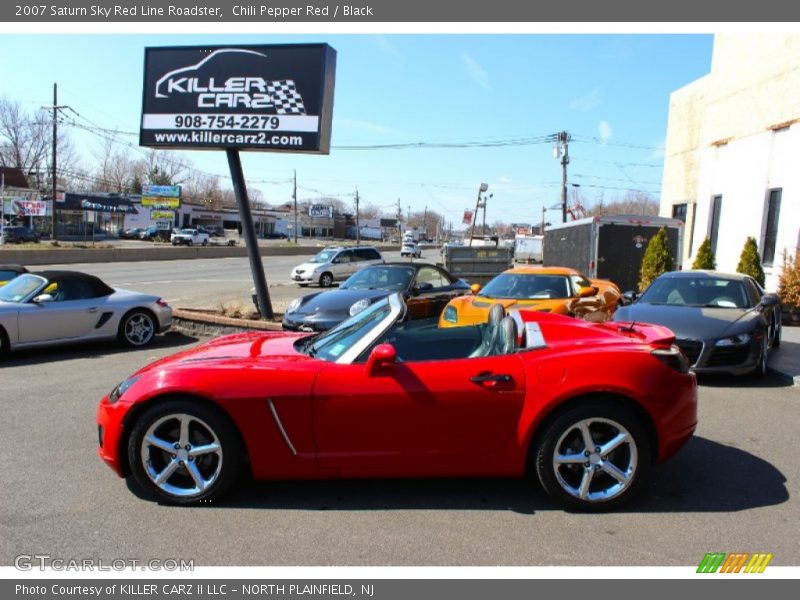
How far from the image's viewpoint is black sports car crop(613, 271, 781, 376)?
6.89 m

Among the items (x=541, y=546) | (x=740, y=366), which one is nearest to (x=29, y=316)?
(x=541, y=546)

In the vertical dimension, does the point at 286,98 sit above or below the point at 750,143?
below

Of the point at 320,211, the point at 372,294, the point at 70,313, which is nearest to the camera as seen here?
the point at 70,313

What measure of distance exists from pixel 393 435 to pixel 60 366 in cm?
613

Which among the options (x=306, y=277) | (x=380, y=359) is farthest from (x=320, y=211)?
(x=380, y=359)

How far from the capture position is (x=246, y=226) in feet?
37.8

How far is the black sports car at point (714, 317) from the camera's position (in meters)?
6.89

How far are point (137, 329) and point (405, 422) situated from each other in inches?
279

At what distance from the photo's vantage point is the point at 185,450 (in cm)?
366

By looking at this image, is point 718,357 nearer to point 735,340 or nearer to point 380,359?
point 735,340

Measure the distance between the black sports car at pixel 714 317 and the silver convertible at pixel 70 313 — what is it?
7.17 metres

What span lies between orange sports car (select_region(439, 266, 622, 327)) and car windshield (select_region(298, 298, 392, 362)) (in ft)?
11.6

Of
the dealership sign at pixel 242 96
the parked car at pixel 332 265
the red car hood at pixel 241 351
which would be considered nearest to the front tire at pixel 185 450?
the red car hood at pixel 241 351
